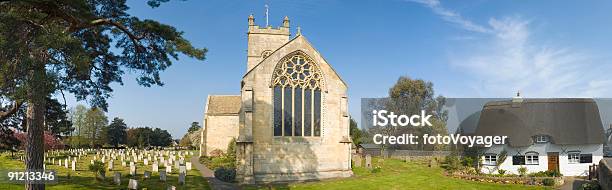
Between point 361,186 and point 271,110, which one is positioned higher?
point 271,110

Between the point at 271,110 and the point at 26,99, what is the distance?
14.9 meters

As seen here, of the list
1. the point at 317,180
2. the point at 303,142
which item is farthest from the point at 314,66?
the point at 317,180

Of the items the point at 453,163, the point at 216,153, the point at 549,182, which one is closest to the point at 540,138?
the point at 453,163

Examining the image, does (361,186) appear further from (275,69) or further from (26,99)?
(26,99)

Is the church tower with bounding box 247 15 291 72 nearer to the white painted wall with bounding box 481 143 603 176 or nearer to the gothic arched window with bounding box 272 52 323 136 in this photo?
the gothic arched window with bounding box 272 52 323 136

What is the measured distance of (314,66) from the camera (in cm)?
2639

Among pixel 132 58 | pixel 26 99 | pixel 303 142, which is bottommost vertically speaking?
pixel 303 142

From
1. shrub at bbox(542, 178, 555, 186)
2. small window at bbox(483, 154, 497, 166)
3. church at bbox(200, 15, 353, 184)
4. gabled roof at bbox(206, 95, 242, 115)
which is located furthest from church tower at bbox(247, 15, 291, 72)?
shrub at bbox(542, 178, 555, 186)

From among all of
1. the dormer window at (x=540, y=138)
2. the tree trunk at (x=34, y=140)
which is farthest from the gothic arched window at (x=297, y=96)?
the dormer window at (x=540, y=138)

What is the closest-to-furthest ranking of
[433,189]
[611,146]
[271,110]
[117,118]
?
1. [433,189]
2. [271,110]
3. [611,146]
4. [117,118]

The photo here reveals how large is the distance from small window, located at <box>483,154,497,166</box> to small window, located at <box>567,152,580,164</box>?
5102mm

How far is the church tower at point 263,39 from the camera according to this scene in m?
40.2

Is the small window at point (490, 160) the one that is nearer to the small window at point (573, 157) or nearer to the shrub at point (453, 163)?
the shrub at point (453, 163)

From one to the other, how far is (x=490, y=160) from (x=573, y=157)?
582 centimetres
